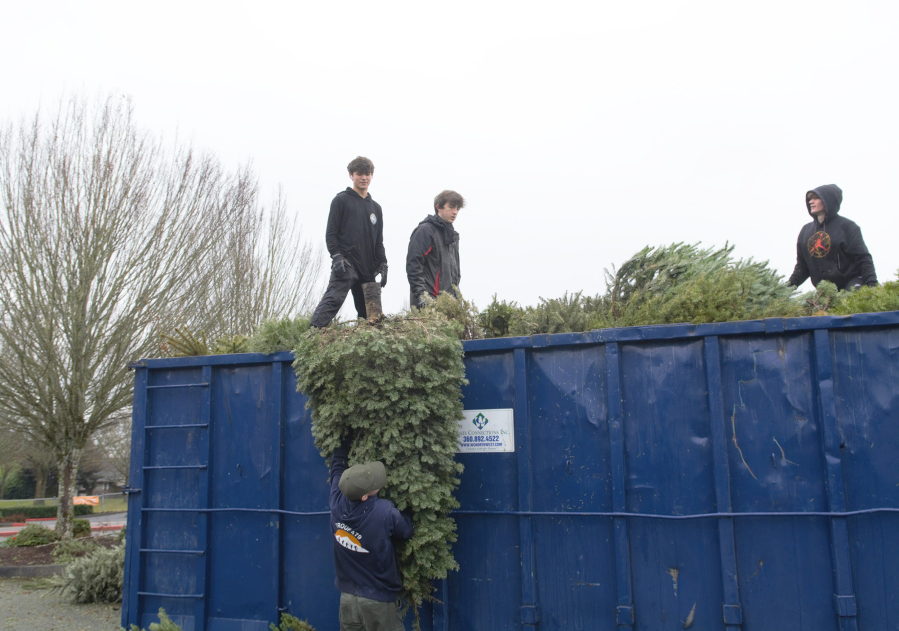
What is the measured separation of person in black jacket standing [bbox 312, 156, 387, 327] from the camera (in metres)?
5.49

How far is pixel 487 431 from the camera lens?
4.41m

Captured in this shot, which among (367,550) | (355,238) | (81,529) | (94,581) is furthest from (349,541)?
(81,529)

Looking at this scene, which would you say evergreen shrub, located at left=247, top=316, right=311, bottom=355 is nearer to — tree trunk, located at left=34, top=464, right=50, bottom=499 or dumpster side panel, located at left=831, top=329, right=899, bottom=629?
dumpster side panel, located at left=831, top=329, right=899, bottom=629

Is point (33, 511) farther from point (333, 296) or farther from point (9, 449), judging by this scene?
point (333, 296)

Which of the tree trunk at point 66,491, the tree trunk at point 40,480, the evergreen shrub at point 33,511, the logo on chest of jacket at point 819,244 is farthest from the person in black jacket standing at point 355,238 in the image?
the tree trunk at point 40,480

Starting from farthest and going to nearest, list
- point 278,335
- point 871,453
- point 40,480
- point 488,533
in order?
point 40,480, point 278,335, point 488,533, point 871,453

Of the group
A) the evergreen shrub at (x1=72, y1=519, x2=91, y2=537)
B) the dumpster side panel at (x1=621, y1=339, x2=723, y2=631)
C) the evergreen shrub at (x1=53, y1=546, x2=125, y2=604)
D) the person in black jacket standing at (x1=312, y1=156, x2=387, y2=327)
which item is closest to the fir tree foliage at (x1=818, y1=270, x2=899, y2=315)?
the dumpster side panel at (x1=621, y1=339, x2=723, y2=631)

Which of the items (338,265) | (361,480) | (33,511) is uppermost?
(338,265)

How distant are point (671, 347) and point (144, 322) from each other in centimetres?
1166

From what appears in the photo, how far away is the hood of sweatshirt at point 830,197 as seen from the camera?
5.51 m

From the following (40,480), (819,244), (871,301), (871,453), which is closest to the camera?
(871,453)

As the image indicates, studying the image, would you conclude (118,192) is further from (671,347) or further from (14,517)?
(14,517)

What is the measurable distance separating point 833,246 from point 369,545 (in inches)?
180

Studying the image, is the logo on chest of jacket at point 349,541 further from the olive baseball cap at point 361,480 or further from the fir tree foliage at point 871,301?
the fir tree foliage at point 871,301
